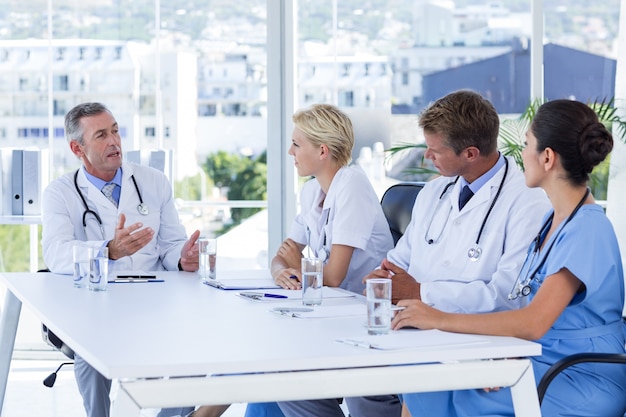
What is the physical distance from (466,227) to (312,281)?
47 cm

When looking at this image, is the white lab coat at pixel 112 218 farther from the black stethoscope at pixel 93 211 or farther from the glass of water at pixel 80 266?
the glass of water at pixel 80 266

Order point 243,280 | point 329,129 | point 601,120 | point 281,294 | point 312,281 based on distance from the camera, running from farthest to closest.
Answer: point 601,120 < point 329,129 < point 243,280 < point 281,294 < point 312,281

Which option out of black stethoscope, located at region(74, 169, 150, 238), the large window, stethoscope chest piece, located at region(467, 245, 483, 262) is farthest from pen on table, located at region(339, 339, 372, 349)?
the large window

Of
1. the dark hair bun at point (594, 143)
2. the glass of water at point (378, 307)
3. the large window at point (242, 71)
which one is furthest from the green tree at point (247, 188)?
the glass of water at point (378, 307)

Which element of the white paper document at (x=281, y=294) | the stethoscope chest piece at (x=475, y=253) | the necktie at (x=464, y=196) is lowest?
the white paper document at (x=281, y=294)

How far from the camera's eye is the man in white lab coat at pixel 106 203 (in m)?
3.39

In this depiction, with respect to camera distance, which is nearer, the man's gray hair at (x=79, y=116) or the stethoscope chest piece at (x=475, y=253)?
the stethoscope chest piece at (x=475, y=253)

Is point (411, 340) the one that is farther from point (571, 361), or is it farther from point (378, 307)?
point (571, 361)

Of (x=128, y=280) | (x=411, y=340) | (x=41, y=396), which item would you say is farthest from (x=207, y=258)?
(x=41, y=396)

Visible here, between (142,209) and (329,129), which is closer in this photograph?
(329,129)

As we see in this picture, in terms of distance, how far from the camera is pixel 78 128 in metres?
3.61

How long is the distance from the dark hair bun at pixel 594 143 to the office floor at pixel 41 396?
2.26 meters

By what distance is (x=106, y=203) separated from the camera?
138 inches

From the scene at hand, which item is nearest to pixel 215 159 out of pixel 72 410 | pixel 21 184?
pixel 21 184
